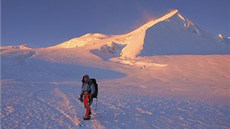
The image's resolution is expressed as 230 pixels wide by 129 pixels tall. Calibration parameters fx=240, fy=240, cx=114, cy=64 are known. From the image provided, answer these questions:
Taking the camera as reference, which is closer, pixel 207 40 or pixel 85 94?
pixel 85 94

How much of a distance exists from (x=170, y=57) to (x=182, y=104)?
91.0ft

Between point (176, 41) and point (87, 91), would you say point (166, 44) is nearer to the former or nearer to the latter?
point (176, 41)

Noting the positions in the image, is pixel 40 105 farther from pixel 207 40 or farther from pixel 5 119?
pixel 207 40

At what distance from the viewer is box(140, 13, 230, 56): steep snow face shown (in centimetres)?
4603

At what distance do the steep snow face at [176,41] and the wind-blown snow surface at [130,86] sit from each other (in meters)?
0.25

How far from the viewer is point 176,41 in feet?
170

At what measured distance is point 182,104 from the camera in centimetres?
1258

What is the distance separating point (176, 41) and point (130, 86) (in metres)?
33.7

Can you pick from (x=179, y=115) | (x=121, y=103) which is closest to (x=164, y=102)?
(x=121, y=103)

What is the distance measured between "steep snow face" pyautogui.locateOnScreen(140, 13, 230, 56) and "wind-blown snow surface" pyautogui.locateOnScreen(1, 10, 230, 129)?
9.7 inches

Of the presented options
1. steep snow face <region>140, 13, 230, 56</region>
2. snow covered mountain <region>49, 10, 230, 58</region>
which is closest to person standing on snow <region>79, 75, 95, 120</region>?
snow covered mountain <region>49, 10, 230, 58</region>

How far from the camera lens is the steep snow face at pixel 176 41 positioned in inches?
1812

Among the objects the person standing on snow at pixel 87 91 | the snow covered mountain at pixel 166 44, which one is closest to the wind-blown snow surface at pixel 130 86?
the snow covered mountain at pixel 166 44

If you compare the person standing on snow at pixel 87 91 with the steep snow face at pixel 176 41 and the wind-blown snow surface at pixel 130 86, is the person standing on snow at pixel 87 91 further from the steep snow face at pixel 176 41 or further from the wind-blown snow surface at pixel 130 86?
the steep snow face at pixel 176 41
